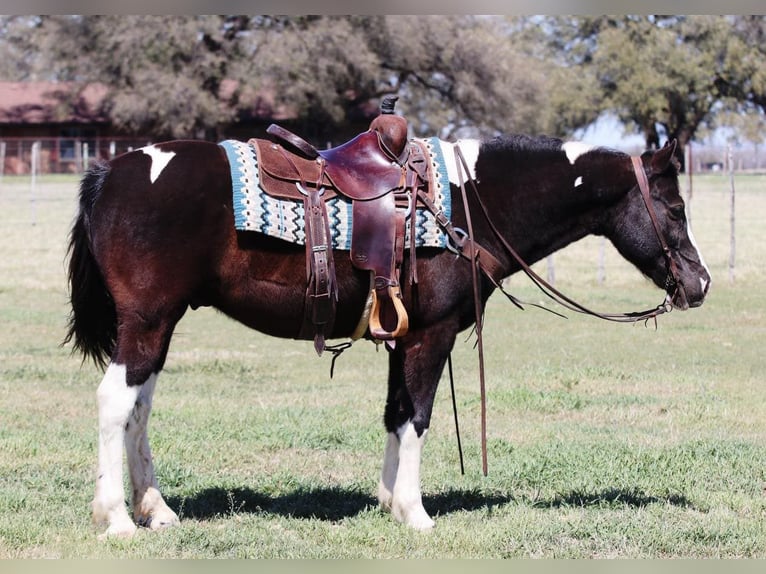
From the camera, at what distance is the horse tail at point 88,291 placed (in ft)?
17.0

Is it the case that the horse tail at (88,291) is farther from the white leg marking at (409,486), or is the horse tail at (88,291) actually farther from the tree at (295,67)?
the tree at (295,67)

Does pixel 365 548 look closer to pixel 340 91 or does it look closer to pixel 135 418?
pixel 135 418

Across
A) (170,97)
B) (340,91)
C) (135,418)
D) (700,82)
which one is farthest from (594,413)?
(700,82)

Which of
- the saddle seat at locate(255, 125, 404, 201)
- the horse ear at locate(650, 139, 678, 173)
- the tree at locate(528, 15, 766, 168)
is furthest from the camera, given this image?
the tree at locate(528, 15, 766, 168)

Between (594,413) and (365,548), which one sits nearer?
(365,548)

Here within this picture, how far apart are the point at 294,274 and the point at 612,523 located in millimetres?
2148

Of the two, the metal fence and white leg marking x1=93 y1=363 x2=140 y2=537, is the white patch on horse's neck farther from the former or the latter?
the metal fence

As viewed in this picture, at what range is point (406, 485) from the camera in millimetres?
5332

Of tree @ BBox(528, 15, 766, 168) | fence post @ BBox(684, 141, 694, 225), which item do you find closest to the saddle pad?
fence post @ BBox(684, 141, 694, 225)

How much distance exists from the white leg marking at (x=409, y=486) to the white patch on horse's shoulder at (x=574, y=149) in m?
1.76

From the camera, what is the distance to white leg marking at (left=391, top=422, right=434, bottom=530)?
5.29 m

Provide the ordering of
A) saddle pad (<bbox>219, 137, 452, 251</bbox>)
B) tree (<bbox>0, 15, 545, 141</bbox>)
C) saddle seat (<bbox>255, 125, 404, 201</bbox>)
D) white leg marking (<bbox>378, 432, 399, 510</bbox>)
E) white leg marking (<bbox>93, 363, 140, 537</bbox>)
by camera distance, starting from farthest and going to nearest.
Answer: tree (<bbox>0, 15, 545, 141</bbox>), white leg marking (<bbox>378, 432, 399, 510</bbox>), saddle seat (<bbox>255, 125, 404, 201</bbox>), saddle pad (<bbox>219, 137, 452, 251</bbox>), white leg marking (<bbox>93, 363, 140, 537</bbox>)

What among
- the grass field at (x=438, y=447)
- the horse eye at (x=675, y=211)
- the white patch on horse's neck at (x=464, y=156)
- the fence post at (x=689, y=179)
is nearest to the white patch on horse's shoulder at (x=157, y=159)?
the white patch on horse's neck at (x=464, y=156)

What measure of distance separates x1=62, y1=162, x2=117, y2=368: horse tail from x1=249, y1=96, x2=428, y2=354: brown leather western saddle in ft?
2.93
